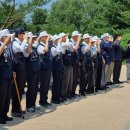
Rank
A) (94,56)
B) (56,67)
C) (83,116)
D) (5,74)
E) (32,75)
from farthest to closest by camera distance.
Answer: (94,56)
(56,67)
(32,75)
(83,116)
(5,74)

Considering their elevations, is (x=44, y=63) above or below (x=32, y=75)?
above

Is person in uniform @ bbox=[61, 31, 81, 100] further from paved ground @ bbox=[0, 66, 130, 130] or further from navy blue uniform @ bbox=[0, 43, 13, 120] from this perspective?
navy blue uniform @ bbox=[0, 43, 13, 120]

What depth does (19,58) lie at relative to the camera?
34.9 feet

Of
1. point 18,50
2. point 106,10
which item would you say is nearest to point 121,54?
point 18,50

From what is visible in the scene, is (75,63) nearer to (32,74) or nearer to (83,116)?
(32,74)

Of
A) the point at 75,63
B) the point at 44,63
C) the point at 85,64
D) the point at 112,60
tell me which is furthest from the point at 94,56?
the point at 44,63

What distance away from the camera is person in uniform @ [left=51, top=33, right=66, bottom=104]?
12.4 metres

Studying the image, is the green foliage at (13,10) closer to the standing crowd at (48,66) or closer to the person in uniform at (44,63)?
the standing crowd at (48,66)

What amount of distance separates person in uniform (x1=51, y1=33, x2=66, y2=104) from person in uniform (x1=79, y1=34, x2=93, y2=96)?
5.62 feet

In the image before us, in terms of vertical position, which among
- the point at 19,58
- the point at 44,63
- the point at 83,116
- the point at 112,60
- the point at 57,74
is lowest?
the point at 83,116

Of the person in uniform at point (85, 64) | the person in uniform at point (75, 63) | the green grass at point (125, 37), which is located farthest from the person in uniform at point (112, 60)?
the green grass at point (125, 37)

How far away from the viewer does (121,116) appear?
→ 11.4 m

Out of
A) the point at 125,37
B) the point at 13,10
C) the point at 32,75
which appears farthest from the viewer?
the point at 125,37

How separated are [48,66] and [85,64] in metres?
2.77
